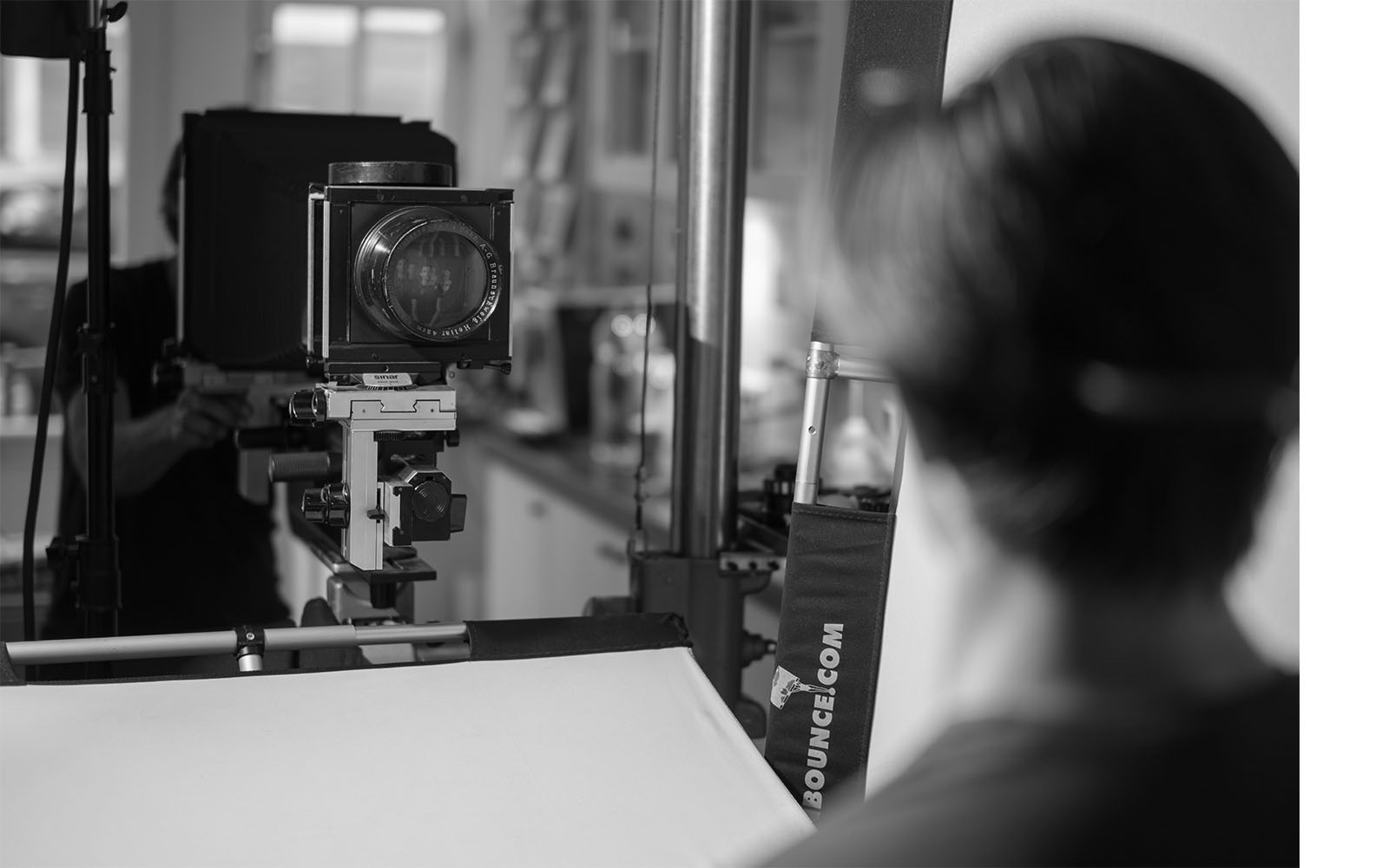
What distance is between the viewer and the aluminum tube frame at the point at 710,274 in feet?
6.02

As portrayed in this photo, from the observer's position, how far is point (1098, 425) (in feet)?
1.63

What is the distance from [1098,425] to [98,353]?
1.54 m

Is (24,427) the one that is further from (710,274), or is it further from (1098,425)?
(1098,425)

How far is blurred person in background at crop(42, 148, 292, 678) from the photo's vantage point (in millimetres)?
2104

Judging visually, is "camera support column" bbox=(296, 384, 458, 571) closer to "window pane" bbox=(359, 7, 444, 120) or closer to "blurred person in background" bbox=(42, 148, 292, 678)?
"blurred person in background" bbox=(42, 148, 292, 678)

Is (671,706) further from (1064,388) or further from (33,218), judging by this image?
(33,218)

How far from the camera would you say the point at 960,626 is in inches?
21.6

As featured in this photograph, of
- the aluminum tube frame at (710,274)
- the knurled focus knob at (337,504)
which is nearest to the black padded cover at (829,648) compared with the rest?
the aluminum tube frame at (710,274)

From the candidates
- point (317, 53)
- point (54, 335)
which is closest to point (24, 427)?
point (54, 335)

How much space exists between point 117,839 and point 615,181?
359 cm

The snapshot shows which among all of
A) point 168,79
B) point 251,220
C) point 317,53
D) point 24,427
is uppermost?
point 317,53

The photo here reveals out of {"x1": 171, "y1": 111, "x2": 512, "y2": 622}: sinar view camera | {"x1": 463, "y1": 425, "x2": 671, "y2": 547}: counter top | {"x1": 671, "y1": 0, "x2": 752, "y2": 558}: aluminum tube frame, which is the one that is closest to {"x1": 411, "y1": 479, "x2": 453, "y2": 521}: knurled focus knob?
{"x1": 171, "y1": 111, "x2": 512, "y2": 622}: sinar view camera
